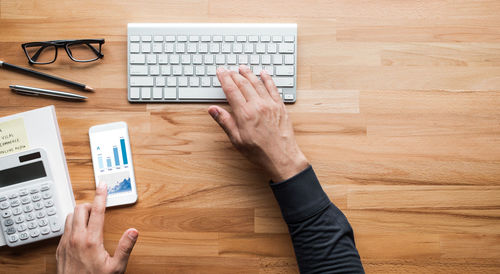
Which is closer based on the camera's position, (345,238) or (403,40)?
(345,238)

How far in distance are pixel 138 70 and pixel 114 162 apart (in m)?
0.25

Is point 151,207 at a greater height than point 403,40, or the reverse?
point 403,40

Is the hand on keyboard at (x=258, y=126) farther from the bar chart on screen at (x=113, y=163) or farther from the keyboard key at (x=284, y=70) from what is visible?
the bar chart on screen at (x=113, y=163)

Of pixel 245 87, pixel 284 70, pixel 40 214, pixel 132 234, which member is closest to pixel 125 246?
pixel 132 234

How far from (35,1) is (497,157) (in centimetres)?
129

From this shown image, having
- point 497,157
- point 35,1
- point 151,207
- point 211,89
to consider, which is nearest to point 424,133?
point 497,157

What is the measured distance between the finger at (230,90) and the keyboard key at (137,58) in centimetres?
21

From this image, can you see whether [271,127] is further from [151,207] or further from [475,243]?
[475,243]

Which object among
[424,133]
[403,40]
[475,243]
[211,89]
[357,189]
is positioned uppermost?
[403,40]

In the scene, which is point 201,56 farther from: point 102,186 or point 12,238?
point 12,238

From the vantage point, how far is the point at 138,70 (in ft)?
3.26

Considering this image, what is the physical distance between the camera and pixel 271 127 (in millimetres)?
941

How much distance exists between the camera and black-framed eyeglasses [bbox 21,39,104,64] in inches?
40.1

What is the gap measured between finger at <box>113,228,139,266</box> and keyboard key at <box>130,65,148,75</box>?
0.39 m
